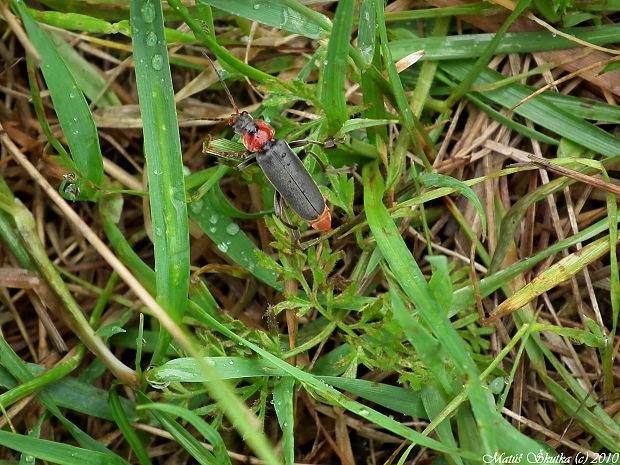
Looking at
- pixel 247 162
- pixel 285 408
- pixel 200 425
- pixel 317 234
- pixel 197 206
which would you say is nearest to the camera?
pixel 200 425

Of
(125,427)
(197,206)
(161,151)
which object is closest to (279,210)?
(197,206)

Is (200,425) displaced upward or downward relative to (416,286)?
downward

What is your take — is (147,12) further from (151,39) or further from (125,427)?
(125,427)

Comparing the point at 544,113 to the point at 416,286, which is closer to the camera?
the point at 416,286

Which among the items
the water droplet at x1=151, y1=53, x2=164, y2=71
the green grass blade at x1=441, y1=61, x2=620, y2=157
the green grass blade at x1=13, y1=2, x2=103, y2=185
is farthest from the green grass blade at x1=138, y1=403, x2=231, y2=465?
the green grass blade at x1=441, y1=61, x2=620, y2=157

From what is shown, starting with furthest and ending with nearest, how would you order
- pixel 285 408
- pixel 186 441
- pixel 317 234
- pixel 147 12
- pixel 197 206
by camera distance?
pixel 317 234 < pixel 197 206 < pixel 186 441 < pixel 285 408 < pixel 147 12

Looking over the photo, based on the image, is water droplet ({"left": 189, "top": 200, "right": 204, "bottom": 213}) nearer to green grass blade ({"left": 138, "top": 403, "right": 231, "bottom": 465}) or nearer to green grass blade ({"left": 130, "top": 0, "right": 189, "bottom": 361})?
green grass blade ({"left": 130, "top": 0, "right": 189, "bottom": 361})

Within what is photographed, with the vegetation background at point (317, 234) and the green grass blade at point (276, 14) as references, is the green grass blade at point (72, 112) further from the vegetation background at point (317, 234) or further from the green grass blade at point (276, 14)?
the green grass blade at point (276, 14)
